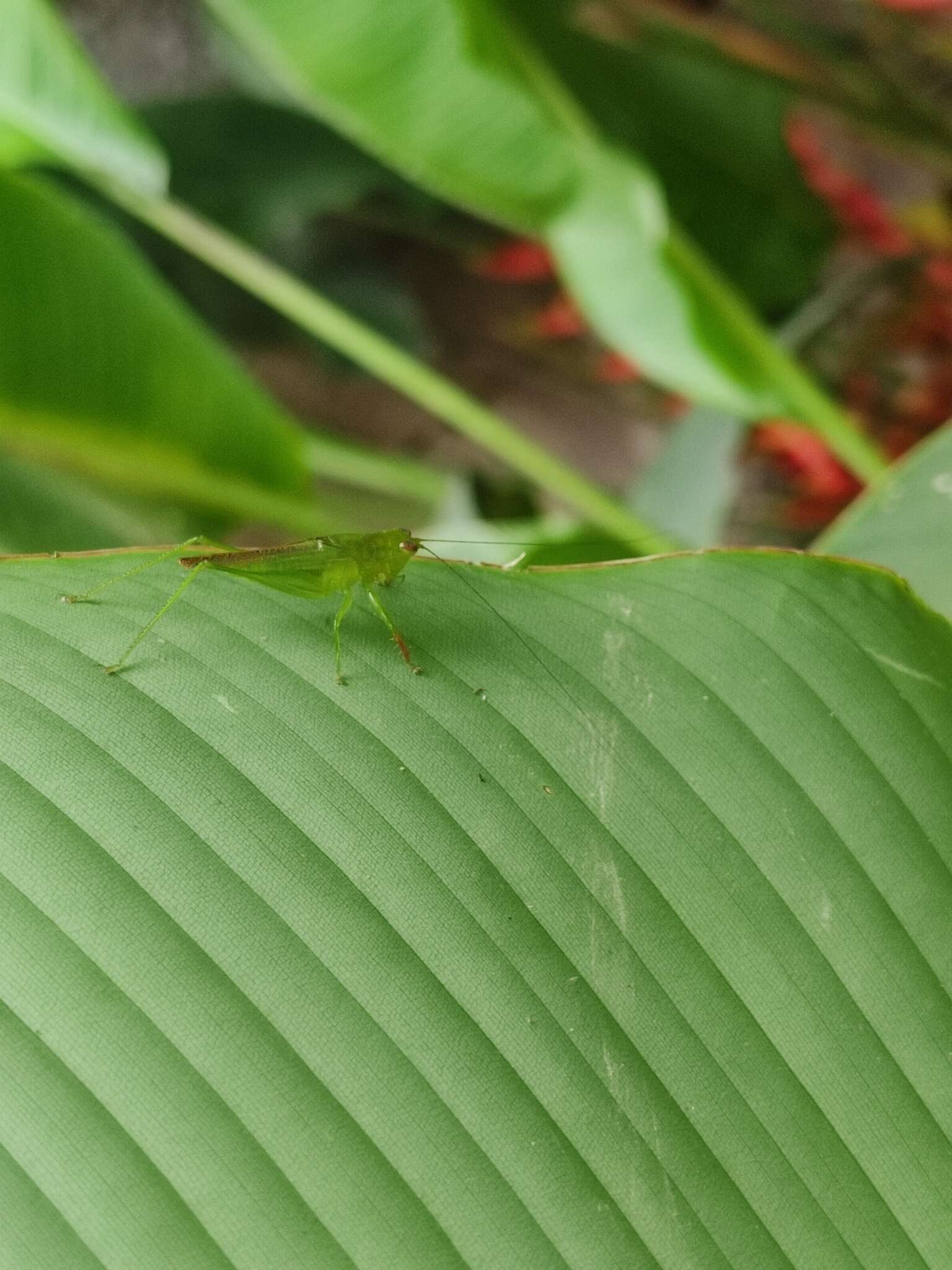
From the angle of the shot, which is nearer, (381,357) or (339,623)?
(339,623)

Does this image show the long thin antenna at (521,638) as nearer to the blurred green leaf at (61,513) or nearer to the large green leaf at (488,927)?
the large green leaf at (488,927)

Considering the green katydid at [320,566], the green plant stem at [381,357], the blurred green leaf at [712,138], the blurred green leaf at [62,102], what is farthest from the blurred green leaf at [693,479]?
the blurred green leaf at [62,102]

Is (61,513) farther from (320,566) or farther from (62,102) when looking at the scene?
(320,566)

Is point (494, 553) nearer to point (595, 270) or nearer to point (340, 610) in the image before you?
point (595, 270)

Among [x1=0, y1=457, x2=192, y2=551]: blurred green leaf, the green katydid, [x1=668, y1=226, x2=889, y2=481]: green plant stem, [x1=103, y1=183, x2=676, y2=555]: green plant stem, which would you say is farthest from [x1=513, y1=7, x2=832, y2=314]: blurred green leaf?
the green katydid

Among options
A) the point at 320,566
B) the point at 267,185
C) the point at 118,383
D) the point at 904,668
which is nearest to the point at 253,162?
the point at 267,185

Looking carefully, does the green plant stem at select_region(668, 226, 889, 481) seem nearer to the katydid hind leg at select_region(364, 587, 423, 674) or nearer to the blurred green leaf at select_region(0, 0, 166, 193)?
the blurred green leaf at select_region(0, 0, 166, 193)

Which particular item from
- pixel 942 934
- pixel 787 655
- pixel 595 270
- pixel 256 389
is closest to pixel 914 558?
pixel 787 655
